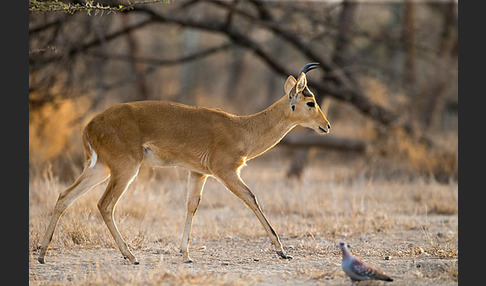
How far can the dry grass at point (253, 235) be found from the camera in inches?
270

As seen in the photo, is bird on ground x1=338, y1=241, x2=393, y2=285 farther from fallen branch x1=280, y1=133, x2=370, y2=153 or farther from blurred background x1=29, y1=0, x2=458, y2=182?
fallen branch x1=280, y1=133, x2=370, y2=153

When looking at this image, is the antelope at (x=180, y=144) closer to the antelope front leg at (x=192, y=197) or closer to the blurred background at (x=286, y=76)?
the antelope front leg at (x=192, y=197)

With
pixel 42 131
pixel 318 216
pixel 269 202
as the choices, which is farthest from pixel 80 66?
pixel 318 216

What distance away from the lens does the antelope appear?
7613 mm

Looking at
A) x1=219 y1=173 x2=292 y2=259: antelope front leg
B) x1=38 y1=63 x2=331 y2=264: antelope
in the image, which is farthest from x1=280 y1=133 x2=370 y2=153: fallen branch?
x1=219 y1=173 x2=292 y2=259: antelope front leg

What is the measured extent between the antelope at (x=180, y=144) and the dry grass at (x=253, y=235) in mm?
573

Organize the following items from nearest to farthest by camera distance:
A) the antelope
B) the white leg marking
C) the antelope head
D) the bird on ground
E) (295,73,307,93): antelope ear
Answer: the bird on ground, the antelope, the white leg marking, (295,73,307,93): antelope ear, the antelope head

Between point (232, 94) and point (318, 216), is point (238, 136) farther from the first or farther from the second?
point (232, 94)

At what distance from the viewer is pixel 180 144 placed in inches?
315

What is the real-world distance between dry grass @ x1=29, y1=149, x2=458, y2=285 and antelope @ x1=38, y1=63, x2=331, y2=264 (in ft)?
1.88

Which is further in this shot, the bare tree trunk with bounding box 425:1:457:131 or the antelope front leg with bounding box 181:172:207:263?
the bare tree trunk with bounding box 425:1:457:131

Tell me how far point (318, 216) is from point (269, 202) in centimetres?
115

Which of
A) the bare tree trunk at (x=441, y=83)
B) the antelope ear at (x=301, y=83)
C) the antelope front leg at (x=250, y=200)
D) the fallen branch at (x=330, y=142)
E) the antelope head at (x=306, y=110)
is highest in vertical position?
the bare tree trunk at (x=441, y=83)

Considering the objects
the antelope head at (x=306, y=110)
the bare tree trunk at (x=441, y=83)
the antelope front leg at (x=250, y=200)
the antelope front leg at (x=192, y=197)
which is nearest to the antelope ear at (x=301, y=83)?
the antelope head at (x=306, y=110)
